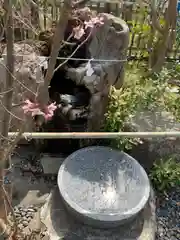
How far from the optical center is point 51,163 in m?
3.92

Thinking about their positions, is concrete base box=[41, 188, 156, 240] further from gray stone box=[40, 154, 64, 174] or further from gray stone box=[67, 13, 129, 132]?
gray stone box=[67, 13, 129, 132]

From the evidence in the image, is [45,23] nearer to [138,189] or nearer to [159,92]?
[159,92]

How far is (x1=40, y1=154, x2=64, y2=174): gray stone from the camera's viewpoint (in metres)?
3.86

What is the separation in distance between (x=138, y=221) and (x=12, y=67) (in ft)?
6.22

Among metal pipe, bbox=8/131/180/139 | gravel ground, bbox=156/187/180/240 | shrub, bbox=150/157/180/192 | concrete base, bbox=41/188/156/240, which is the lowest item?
gravel ground, bbox=156/187/180/240

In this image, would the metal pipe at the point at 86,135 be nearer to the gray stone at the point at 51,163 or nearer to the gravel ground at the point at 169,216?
the gravel ground at the point at 169,216

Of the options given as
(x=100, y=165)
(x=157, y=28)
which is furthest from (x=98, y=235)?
(x=157, y=28)

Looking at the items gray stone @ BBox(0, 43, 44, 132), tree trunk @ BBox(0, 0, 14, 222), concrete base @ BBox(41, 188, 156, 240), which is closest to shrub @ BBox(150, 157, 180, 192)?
concrete base @ BBox(41, 188, 156, 240)

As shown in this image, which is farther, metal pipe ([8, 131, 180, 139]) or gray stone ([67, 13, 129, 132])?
gray stone ([67, 13, 129, 132])

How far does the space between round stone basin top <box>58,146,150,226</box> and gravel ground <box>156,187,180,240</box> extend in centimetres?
43

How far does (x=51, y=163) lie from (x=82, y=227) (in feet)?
3.26

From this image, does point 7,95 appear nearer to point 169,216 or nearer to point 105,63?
point 105,63

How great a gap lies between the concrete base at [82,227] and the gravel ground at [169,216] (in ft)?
0.67

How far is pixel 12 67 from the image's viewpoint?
6.91ft
